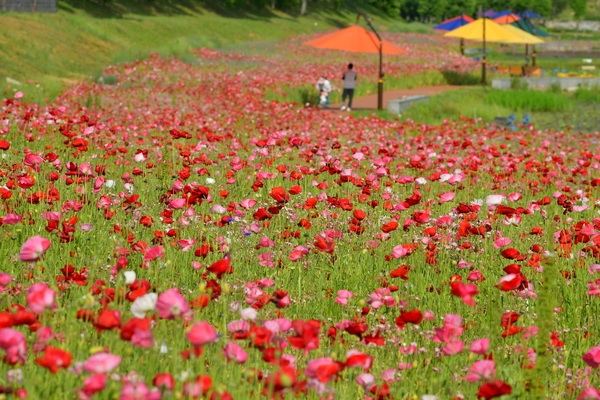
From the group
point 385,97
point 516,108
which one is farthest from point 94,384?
point 385,97

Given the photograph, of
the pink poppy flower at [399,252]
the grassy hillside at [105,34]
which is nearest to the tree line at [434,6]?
the grassy hillside at [105,34]

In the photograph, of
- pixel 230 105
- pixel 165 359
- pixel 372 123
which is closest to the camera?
pixel 165 359

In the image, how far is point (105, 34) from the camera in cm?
3588

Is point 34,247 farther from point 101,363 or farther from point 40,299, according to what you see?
point 101,363

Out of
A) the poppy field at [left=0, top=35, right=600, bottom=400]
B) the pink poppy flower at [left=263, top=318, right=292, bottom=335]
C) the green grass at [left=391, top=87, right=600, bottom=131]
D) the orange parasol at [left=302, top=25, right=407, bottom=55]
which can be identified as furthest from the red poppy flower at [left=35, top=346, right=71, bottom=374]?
the orange parasol at [left=302, top=25, right=407, bottom=55]

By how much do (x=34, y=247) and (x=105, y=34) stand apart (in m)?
34.9

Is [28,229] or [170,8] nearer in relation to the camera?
[28,229]

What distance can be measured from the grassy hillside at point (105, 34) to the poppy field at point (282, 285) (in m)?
10.3

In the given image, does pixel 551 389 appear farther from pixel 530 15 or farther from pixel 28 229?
pixel 530 15

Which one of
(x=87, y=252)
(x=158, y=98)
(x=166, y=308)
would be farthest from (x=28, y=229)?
(x=158, y=98)

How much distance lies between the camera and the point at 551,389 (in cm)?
329

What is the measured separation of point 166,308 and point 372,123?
41.6 ft

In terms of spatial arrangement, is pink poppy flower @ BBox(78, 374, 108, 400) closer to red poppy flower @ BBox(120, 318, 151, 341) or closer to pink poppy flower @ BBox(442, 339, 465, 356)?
red poppy flower @ BBox(120, 318, 151, 341)

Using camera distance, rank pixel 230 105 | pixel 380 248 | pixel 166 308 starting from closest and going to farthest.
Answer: pixel 166 308 → pixel 380 248 → pixel 230 105
